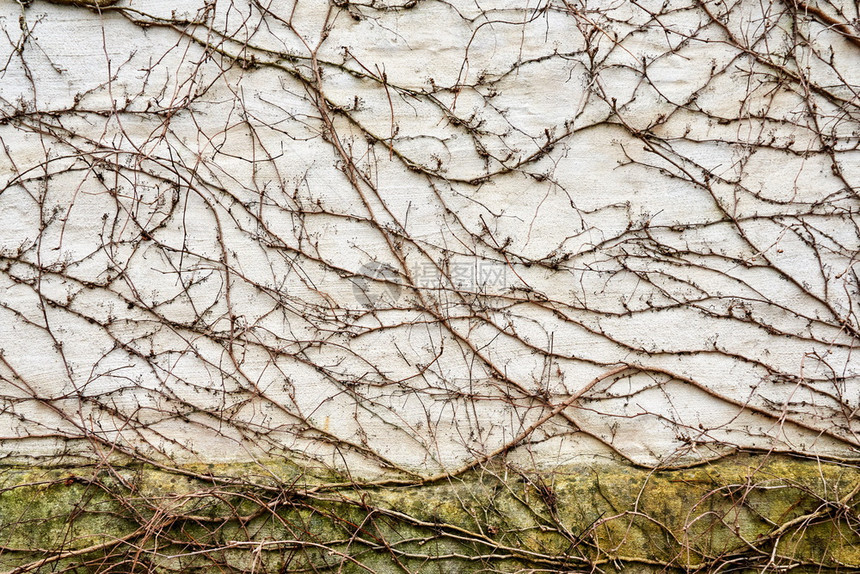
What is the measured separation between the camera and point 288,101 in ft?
10.0

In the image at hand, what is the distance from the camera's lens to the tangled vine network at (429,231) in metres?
2.96

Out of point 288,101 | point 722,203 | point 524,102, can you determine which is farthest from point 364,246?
point 722,203

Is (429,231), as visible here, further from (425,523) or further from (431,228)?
(425,523)

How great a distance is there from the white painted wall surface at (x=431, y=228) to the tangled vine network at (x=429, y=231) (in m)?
0.01

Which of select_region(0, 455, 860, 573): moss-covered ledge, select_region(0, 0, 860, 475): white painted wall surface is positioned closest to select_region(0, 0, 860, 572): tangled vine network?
select_region(0, 0, 860, 475): white painted wall surface

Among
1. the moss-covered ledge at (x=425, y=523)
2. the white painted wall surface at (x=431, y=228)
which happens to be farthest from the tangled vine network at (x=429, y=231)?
the moss-covered ledge at (x=425, y=523)

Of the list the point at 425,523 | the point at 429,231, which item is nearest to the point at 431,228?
the point at 429,231

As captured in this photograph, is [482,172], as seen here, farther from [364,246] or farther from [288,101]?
[288,101]

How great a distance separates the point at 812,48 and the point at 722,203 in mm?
876

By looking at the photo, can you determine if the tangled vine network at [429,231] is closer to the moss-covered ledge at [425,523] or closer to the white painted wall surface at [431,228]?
the white painted wall surface at [431,228]

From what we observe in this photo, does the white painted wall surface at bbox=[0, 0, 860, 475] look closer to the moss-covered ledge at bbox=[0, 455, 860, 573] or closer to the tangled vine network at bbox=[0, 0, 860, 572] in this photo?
the tangled vine network at bbox=[0, 0, 860, 572]

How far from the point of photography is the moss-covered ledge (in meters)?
2.72

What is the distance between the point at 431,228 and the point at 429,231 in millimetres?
18

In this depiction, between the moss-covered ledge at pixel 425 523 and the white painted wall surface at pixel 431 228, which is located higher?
the white painted wall surface at pixel 431 228
